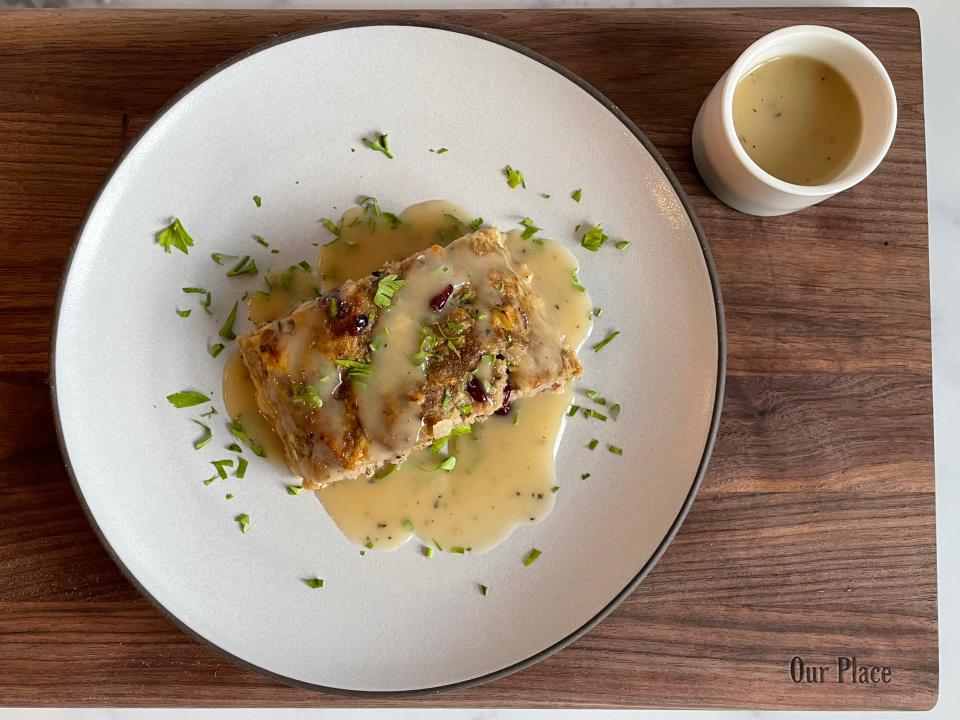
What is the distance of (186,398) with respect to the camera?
12.2 feet

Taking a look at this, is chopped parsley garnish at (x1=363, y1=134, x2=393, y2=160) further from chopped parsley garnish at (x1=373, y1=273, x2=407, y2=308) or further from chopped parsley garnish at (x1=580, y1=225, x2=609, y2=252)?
chopped parsley garnish at (x1=580, y1=225, x2=609, y2=252)

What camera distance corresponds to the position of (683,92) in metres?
4.00

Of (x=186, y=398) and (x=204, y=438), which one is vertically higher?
(x=186, y=398)

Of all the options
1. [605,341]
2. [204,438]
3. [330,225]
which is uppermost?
[330,225]

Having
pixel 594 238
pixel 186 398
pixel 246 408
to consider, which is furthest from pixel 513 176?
pixel 186 398

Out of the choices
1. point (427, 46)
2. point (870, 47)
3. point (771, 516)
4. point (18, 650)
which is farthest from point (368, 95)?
point (18, 650)

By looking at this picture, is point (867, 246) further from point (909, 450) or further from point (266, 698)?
point (266, 698)

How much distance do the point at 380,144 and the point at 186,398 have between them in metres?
1.48

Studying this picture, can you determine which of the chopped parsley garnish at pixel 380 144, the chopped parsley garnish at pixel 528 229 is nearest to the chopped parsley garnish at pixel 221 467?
the chopped parsley garnish at pixel 380 144

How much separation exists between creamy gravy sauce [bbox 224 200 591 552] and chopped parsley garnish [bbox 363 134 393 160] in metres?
0.29

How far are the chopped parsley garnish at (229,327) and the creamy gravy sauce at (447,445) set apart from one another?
0.27ft

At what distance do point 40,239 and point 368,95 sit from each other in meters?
1.71

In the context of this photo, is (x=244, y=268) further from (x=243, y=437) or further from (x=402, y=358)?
(x=402, y=358)

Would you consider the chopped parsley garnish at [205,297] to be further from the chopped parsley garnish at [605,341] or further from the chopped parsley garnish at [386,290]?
the chopped parsley garnish at [605,341]
